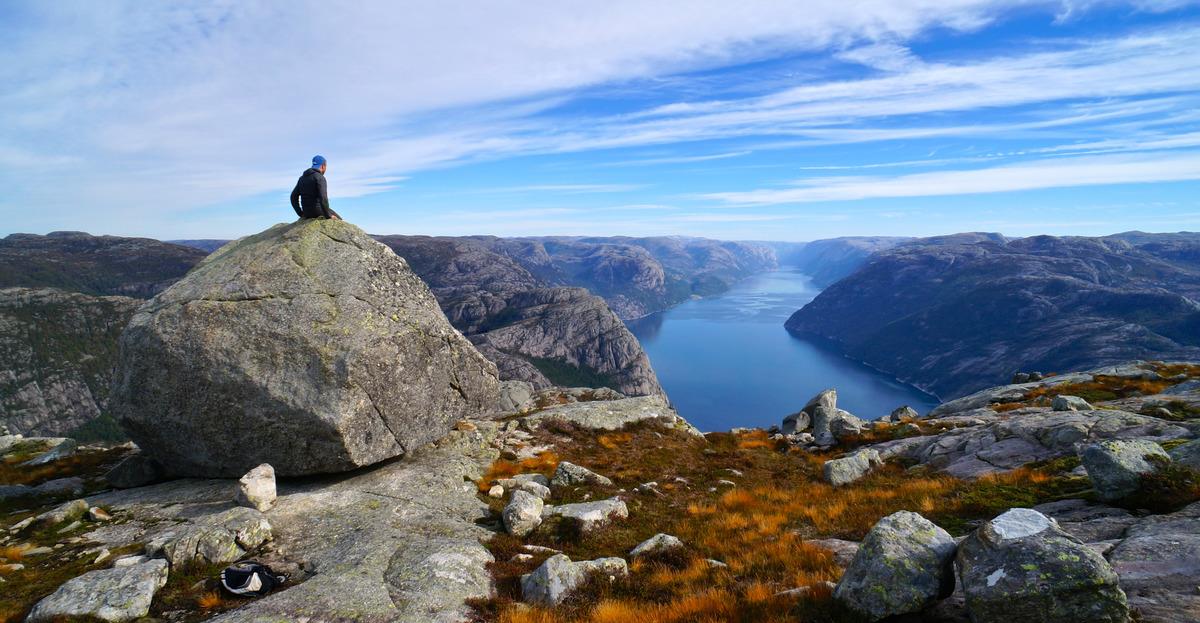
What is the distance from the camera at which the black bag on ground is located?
35.7ft

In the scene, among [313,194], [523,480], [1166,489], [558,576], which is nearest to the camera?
[558,576]

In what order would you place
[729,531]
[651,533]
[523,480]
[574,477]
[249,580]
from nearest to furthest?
[249,580] < [729,531] < [651,533] < [523,480] < [574,477]

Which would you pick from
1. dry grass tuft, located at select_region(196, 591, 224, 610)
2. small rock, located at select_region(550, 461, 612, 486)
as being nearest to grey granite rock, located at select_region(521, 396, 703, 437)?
small rock, located at select_region(550, 461, 612, 486)

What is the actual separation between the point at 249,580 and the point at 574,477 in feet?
37.6

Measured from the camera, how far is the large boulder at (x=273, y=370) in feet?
58.9

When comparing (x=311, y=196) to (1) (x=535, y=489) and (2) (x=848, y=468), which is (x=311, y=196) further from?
(2) (x=848, y=468)

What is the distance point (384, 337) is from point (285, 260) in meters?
5.12

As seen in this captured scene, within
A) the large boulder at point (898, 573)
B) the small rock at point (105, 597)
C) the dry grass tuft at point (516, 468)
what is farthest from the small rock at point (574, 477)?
the large boulder at point (898, 573)

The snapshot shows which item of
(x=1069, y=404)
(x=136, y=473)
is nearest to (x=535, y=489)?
(x=136, y=473)

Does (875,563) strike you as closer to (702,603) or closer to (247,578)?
(702,603)

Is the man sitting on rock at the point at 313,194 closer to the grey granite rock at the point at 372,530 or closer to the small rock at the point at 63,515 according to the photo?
the grey granite rock at the point at 372,530

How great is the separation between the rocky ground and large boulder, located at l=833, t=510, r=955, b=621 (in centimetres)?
4

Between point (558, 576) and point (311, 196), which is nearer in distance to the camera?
point (558, 576)

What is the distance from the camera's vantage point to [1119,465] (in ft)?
40.7
